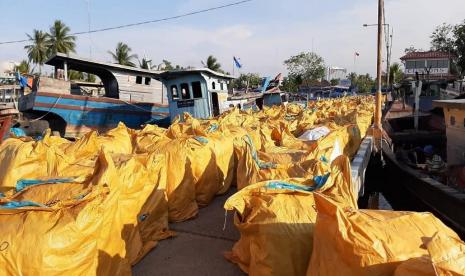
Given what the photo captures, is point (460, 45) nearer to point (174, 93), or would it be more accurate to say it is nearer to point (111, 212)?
point (174, 93)

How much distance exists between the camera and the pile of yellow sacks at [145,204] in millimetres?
2275

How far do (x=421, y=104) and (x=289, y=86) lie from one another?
34.5 m

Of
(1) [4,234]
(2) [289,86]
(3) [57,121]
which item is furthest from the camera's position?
(2) [289,86]

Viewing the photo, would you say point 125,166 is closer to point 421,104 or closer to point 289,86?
point 421,104

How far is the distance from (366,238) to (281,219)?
0.75m

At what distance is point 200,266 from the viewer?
10.3ft

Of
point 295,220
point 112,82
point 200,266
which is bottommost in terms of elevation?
point 200,266

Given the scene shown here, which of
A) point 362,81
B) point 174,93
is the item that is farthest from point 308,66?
point 174,93

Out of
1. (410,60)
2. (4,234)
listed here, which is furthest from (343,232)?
(410,60)

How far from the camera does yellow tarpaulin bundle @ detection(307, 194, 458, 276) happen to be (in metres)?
1.73

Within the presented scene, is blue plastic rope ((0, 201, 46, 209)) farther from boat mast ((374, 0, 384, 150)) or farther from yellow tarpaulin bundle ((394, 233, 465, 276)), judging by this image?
boat mast ((374, 0, 384, 150))

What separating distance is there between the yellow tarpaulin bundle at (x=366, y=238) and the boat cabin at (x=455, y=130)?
13.9 feet

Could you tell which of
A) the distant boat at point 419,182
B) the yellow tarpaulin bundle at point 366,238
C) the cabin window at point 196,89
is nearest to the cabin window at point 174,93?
the cabin window at point 196,89

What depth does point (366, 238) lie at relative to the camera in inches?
68.9
